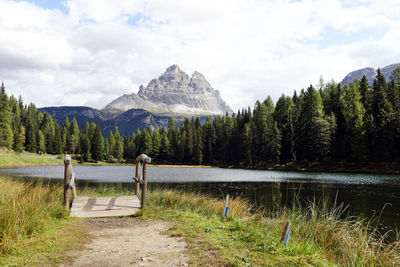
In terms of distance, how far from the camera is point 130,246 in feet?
23.2

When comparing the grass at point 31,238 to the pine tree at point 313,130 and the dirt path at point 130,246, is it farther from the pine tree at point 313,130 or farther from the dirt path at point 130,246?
the pine tree at point 313,130

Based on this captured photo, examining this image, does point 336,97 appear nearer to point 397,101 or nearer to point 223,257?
point 397,101

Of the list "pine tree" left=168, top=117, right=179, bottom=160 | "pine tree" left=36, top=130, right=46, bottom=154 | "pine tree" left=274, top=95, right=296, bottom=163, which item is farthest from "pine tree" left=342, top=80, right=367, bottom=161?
"pine tree" left=36, top=130, right=46, bottom=154

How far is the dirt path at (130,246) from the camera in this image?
5.94 metres

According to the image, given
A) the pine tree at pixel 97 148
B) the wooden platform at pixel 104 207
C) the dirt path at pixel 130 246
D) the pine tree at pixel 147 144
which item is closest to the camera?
the dirt path at pixel 130 246

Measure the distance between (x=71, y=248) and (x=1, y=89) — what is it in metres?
116

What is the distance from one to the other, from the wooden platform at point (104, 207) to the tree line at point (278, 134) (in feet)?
196

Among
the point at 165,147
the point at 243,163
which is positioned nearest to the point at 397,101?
the point at 243,163

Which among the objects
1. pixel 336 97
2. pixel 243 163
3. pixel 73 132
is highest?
pixel 336 97

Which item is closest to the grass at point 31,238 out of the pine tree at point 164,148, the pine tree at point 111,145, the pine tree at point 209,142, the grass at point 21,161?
the grass at point 21,161

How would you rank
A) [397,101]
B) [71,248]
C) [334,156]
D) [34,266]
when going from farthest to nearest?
[334,156] → [397,101] → [71,248] → [34,266]

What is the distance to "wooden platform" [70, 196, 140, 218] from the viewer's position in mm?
10898

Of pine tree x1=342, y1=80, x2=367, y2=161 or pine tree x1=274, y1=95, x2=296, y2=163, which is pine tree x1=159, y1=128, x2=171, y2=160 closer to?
pine tree x1=274, y1=95, x2=296, y2=163

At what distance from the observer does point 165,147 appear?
364ft
